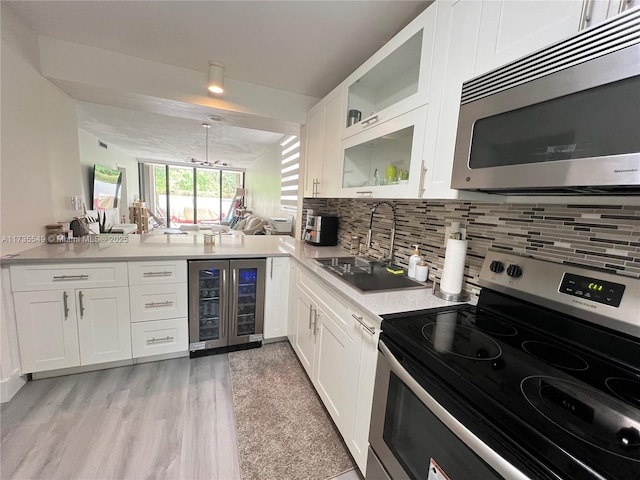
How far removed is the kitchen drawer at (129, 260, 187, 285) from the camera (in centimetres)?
191

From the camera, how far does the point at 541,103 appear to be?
771 mm

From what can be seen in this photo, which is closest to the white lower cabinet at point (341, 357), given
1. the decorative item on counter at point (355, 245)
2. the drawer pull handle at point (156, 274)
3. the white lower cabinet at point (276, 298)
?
the white lower cabinet at point (276, 298)

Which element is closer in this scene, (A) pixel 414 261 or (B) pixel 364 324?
(B) pixel 364 324

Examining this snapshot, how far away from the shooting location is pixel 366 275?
1.76 m

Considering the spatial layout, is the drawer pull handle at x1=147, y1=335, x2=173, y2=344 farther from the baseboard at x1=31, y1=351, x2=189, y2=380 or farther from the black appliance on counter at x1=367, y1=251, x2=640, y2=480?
the black appliance on counter at x1=367, y1=251, x2=640, y2=480

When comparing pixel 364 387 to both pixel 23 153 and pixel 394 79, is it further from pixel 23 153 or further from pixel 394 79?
pixel 23 153

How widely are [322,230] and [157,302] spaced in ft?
4.98

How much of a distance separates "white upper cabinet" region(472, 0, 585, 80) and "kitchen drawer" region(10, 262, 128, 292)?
93.2 inches

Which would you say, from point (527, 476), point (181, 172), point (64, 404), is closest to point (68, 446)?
point (64, 404)

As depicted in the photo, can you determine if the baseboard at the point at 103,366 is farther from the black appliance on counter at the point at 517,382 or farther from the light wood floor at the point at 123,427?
the black appliance on counter at the point at 517,382

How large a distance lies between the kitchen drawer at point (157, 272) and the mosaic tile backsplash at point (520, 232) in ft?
5.02

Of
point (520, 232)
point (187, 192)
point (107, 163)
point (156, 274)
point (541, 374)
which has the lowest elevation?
point (156, 274)

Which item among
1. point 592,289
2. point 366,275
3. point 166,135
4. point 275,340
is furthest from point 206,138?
point 592,289

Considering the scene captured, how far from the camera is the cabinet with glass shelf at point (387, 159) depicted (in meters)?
1.28
